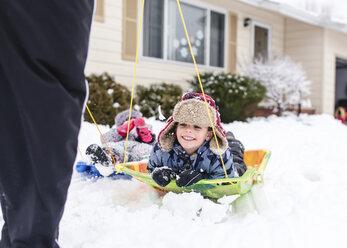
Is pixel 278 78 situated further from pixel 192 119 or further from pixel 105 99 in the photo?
pixel 192 119

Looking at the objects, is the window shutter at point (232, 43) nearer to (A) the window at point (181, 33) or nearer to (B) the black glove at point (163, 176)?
(A) the window at point (181, 33)

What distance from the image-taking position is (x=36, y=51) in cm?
100

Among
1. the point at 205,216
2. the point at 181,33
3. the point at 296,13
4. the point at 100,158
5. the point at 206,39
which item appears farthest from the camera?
the point at 296,13

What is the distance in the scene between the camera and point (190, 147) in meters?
2.31

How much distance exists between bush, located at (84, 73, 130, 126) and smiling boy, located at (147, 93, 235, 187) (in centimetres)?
336

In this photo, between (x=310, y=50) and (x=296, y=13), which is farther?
(x=310, y=50)

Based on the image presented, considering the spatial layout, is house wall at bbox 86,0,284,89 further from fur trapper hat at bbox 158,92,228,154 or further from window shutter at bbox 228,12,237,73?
fur trapper hat at bbox 158,92,228,154

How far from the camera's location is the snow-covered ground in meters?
1.71

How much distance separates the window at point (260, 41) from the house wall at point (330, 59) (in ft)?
6.60

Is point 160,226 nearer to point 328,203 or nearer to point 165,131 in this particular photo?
point 165,131

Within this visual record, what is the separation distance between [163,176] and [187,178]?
163mm

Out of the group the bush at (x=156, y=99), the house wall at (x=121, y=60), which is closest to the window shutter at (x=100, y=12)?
the house wall at (x=121, y=60)

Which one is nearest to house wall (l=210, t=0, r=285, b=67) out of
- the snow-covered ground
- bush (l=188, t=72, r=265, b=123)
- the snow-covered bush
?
the snow-covered bush

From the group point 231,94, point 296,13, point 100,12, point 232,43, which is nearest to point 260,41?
point 296,13
